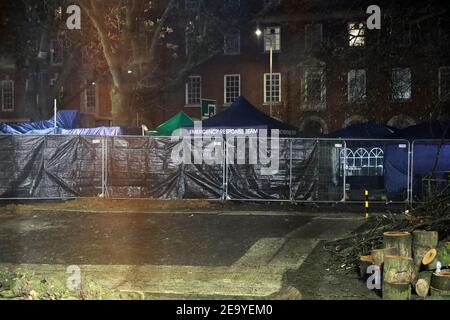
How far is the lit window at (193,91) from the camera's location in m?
44.1

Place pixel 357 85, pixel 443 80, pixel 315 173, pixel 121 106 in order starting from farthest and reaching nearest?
pixel 121 106, pixel 315 173, pixel 357 85, pixel 443 80

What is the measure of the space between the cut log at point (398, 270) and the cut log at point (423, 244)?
801mm

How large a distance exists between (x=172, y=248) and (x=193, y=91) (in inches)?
1355

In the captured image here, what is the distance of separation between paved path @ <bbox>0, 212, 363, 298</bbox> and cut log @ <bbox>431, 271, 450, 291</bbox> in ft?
6.87

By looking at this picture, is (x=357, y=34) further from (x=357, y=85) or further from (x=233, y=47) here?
(x=233, y=47)

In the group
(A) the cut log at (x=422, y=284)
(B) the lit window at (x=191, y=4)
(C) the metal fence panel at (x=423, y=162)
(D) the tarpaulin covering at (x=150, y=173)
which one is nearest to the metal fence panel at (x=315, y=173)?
(C) the metal fence panel at (x=423, y=162)

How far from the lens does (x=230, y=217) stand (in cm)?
1462

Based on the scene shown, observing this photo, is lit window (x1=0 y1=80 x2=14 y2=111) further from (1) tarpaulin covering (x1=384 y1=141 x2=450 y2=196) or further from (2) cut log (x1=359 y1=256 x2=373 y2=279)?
(2) cut log (x1=359 y1=256 x2=373 y2=279)

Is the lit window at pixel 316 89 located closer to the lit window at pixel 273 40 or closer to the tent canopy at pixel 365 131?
the tent canopy at pixel 365 131

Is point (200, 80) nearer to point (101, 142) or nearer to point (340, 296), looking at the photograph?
point (101, 142)

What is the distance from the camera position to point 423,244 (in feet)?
27.1

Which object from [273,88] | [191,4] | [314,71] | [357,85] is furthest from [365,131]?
[273,88]

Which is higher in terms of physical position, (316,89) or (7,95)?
(7,95)

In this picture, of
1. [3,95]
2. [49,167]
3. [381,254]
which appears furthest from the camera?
[3,95]
